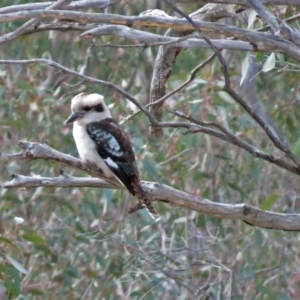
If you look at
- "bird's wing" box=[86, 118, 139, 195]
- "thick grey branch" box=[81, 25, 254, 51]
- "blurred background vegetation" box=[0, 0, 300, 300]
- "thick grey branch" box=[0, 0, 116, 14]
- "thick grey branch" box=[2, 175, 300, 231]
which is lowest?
"blurred background vegetation" box=[0, 0, 300, 300]

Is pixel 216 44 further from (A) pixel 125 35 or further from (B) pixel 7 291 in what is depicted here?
(B) pixel 7 291

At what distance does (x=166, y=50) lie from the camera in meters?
2.73

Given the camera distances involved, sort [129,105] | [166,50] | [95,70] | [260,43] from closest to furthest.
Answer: [260,43]
[166,50]
[129,105]
[95,70]

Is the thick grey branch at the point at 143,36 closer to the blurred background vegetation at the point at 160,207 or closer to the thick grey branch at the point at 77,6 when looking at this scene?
the thick grey branch at the point at 77,6

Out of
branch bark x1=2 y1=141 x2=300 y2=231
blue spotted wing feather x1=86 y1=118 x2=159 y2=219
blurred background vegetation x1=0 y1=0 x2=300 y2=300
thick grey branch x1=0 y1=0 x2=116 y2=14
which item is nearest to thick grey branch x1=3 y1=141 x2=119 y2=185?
branch bark x1=2 y1=141 x2=300 y2=231

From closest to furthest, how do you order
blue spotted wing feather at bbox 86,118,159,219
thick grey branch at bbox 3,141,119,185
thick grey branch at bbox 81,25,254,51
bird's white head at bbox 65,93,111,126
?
thick grey branch at bbox 81,25,254,51 → thick grey branch at bbox 3,141,119,185 → blue spotted wing feather at bbox 86,118,159,219 → bird's white head at bbox 65,93,111,126

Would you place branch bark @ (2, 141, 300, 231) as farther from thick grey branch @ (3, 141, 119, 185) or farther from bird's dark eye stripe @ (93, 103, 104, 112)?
bird's dark eye stripe @ (93, 103, 104, 112)

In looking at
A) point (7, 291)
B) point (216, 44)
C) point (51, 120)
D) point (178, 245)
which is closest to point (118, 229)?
point (178, 245)

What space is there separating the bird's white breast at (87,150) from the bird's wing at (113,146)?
0.05 feet

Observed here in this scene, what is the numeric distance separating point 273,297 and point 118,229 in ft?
3.99

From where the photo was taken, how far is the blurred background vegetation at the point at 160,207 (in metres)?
4.47

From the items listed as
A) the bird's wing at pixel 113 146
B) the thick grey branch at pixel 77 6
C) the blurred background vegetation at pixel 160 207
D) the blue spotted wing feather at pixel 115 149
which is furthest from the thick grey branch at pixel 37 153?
the blurred background vegetation at pixel 160 207

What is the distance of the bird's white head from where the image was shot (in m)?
3.61

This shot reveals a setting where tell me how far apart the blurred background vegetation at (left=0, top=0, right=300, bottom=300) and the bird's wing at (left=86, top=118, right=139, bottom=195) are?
0.64 m
